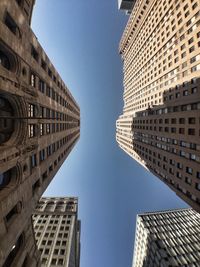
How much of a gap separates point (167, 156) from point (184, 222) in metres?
59.7

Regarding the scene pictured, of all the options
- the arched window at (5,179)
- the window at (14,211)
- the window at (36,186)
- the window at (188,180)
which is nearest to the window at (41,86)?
the window at (36,186)

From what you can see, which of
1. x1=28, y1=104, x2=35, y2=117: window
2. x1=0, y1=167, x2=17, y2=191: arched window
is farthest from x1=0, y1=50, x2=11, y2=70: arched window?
x1=0, y1=167, x2=17, y2=191: arched window

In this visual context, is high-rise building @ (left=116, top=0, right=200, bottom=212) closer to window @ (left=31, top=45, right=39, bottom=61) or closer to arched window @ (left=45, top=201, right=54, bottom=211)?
window @ (left=31, top=45, right=39, bottom=61)

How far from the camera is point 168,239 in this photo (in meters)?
77.0

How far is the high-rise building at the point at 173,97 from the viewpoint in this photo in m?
37.7

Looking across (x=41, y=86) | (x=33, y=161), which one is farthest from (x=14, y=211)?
(x=41, y=86)

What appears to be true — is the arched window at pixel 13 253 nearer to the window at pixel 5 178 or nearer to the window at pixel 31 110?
the window at pixel 5 178

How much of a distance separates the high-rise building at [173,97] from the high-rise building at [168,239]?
106ft

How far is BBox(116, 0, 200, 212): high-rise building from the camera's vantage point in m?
37.7

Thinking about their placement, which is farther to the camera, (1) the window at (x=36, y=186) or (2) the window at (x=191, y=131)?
(2) the window at (x=191, y=131)

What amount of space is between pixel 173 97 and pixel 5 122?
1442 inches

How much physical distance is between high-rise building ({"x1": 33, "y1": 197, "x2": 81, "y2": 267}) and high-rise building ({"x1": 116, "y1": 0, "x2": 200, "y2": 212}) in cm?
4041

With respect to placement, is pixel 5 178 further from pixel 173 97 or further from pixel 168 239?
pixel 168 239

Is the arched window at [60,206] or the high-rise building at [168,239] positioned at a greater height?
the arched window at [60,206]
